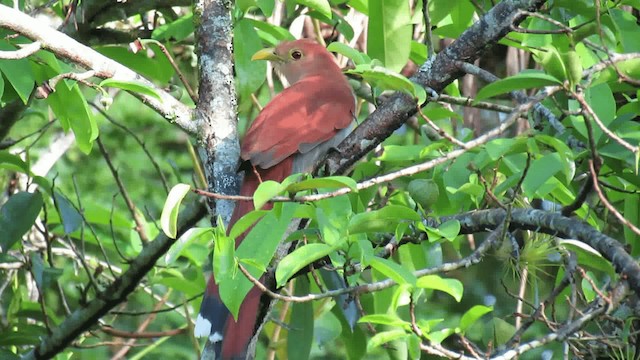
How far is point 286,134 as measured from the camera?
3.48 meters

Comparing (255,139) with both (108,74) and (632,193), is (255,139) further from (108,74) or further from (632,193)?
(632,193)

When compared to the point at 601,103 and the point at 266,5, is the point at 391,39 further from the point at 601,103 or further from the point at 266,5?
the point at 601,103

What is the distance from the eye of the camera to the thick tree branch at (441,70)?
2.41 metres

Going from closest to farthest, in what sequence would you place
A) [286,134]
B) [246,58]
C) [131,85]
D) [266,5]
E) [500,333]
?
[131,85]
[500,333]
[266,5]
[246,58]
[286,134]

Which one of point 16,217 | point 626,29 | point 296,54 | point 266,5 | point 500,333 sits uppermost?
point 266,5

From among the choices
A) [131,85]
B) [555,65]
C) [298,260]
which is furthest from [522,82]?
[131,85]

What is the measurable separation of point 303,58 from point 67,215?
1.35m

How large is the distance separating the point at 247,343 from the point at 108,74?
2.53 ft

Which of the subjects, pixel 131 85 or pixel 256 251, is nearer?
pixel 256 251

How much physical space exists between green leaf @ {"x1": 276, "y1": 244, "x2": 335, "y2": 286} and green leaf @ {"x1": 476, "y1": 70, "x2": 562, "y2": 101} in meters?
0.48

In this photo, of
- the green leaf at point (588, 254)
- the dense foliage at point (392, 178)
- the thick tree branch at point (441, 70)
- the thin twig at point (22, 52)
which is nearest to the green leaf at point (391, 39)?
the dense foliage at point (392, 178)

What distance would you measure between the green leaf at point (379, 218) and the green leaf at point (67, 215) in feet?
5.47

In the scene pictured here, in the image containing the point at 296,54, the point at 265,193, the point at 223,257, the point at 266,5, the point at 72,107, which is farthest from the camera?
the point at 296,54

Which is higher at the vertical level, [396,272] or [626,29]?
[626,29]
